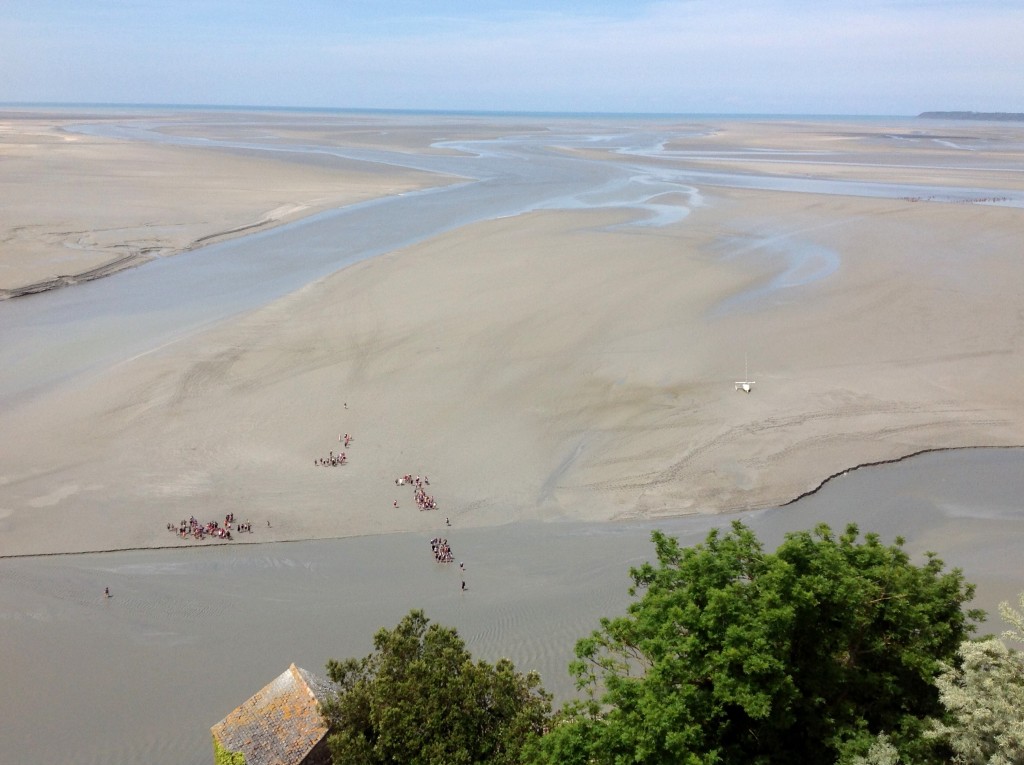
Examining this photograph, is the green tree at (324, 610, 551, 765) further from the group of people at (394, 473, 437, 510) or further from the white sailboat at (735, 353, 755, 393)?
the white sailboat at (735, 353, 755, 393)

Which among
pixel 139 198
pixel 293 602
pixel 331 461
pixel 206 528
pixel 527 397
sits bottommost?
pixel 293 602

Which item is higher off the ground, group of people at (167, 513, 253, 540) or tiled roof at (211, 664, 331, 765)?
tiled roof at (211, 664, 331, 765)

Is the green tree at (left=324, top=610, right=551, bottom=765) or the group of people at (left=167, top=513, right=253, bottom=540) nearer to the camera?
the green tree at (left=324, top=610, right=551, bottom=765)

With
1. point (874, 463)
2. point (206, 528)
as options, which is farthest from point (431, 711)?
point (874, 463)

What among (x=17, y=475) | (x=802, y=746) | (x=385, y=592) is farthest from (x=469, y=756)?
(x=17, y=475)

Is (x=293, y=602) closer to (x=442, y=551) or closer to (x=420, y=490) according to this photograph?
(x=442, y=551)

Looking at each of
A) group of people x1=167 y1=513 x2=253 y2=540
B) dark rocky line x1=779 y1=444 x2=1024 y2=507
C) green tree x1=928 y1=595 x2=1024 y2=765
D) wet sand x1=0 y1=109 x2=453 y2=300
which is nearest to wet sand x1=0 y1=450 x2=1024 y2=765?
dark rocky line x1=779 y1=444 x2=1024 y2=507

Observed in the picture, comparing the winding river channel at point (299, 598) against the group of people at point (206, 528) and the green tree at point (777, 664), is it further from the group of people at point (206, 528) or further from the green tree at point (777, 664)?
the green tree at point (777, 664)
